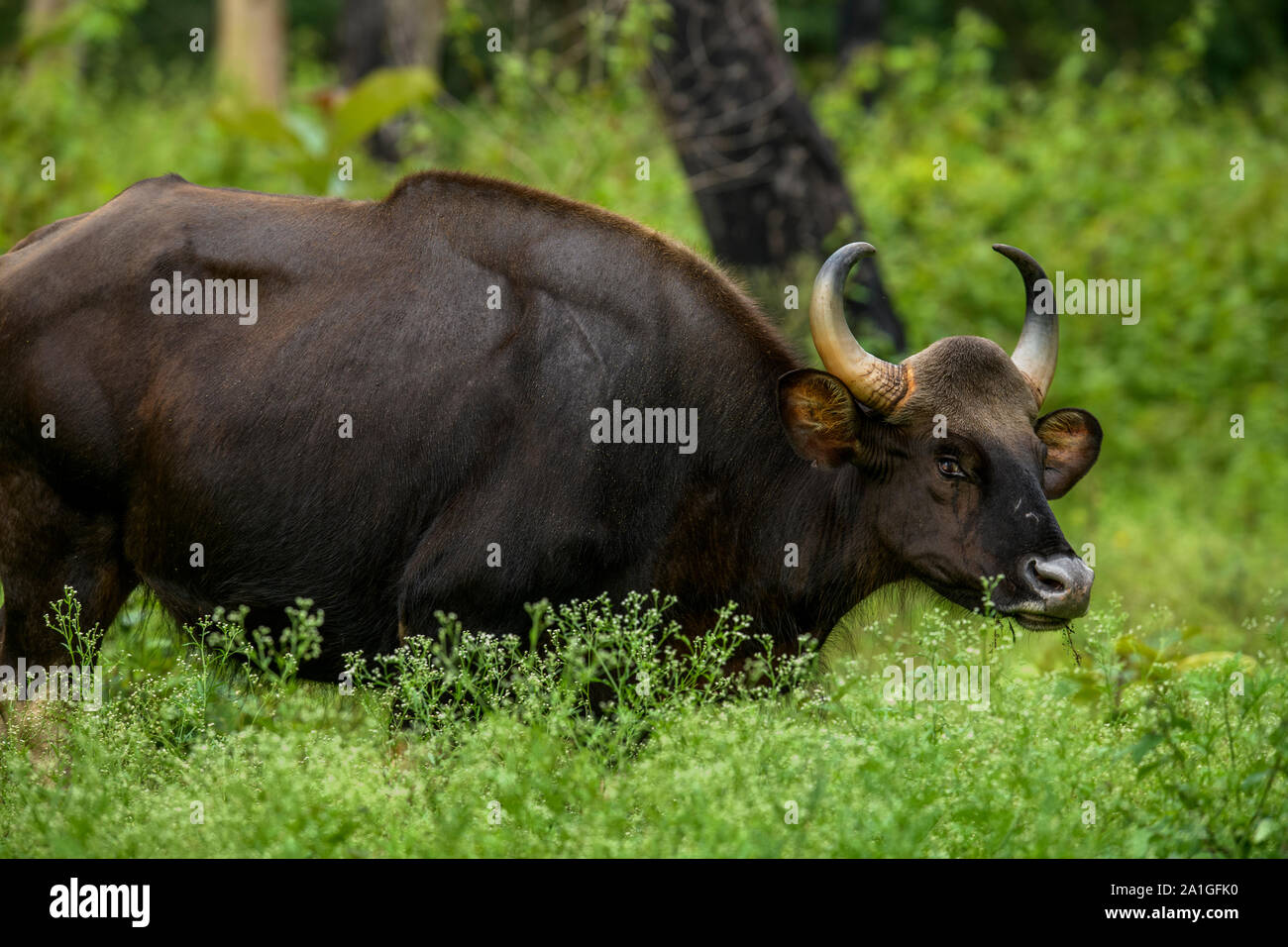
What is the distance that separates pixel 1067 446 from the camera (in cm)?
584

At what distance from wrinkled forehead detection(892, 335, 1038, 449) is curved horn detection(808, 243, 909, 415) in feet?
0.23

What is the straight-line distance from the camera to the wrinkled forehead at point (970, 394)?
5344mm

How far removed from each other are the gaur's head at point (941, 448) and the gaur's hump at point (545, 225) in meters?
0.38

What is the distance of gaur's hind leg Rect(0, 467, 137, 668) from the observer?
559 cm

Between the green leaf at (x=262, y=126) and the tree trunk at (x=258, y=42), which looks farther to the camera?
the tree trunk at (x=258, y=42)

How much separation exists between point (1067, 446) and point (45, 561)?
3.74 meters

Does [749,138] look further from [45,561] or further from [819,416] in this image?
[45,561]

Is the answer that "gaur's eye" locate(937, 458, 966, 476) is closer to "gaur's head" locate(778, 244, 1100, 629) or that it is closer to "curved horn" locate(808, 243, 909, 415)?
"gaur's head" locate(778, 244, 1100, 629)

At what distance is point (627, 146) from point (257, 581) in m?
9.69

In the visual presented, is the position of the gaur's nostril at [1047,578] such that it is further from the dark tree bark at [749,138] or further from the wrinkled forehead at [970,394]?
the dark tree bark at [749,138]

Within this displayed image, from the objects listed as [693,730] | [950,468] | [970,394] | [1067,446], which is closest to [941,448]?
[950,468]

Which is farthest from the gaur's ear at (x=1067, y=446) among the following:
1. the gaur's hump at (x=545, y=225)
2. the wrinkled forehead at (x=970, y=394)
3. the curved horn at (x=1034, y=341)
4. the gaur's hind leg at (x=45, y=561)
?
the gaur's hind leg at (x=45, y=561)

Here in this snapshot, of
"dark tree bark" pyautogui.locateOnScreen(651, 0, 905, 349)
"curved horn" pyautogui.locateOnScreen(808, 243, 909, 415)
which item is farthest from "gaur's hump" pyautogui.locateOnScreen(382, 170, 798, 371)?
"dark tree bark" pyautogui.locateOnScreen(651, 0, 905, 349)
